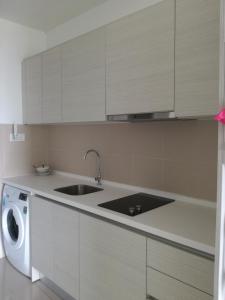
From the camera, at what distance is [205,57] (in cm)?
132

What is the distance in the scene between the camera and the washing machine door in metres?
2.36

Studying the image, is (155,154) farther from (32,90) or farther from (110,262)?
(32,90)

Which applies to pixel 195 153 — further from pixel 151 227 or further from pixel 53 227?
pixel 53 227

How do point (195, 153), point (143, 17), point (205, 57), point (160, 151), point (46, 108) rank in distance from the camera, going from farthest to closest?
point (46, 108) < point (160, 151) < point (195, 153) < point (143, 17) < point (205, 57)

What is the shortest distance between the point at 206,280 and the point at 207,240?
17 centimetres

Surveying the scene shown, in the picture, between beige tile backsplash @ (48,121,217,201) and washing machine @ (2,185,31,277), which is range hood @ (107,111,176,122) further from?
washing machine @ (2,185,31,277)

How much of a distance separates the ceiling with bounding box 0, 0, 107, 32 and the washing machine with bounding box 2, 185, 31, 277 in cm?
177

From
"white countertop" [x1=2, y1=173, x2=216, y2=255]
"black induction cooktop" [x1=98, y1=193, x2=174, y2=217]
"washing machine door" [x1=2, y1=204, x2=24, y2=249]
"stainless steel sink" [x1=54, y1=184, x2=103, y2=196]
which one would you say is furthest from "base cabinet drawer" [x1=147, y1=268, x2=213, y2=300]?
"washing machine door" [x1=2, y1=204, x2=24, y2=249]

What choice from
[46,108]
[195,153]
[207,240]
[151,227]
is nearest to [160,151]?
[195,153]

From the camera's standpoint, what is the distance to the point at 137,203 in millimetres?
1961

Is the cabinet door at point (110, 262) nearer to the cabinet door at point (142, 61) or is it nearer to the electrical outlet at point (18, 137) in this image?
the cabinet door at point (142, 61)

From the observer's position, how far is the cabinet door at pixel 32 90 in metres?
2.57

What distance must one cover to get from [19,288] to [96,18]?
264 cm

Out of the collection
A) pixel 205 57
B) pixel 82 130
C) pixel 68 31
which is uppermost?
pixel 68 31
